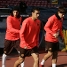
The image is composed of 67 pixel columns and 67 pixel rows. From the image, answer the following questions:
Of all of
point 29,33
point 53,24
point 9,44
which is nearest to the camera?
point 29,33

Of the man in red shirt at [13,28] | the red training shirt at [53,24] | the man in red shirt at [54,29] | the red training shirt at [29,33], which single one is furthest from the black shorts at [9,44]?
the red training shirt at [29,33]

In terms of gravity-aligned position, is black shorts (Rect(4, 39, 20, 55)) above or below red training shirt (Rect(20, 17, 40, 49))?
below

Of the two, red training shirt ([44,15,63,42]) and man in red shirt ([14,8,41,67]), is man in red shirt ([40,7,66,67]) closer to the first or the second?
red training shirt ([44,15,63,42])

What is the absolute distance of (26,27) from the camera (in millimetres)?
5977

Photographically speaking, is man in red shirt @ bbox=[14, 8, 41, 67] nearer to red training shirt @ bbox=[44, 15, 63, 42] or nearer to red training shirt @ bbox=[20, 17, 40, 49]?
red training shirt @ bbox=[20, 17, 40, 49]

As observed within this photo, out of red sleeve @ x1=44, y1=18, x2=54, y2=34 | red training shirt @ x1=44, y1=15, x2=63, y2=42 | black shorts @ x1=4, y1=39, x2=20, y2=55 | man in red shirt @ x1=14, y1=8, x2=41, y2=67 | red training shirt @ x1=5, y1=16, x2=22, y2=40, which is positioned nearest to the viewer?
man in red shirt @ x1=14, y1=8, x2=41, y2=67

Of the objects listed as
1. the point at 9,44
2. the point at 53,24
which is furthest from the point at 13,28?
the point at 53,24

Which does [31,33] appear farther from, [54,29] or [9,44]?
[9,44]

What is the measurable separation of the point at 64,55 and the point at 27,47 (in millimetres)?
3821

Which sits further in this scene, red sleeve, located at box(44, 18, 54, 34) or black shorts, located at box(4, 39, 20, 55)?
black shorts, located at box(4, 39, 20, 55)

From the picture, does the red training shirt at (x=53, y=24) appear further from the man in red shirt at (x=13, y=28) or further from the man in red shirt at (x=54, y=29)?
the man in red shirt at (x=13, y=28)

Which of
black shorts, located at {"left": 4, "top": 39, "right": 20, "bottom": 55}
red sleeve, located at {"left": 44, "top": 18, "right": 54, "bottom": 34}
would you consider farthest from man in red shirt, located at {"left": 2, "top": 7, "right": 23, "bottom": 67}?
red sleeve, located at {"left": 44, "top": 18, "right": 54, "bottom": 34}

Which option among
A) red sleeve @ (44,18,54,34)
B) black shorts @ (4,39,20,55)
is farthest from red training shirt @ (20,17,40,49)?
black shorts @ (4,39,20,55)

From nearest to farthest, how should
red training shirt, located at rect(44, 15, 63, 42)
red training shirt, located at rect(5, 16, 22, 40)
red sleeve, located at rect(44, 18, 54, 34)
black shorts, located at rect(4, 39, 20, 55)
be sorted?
red sleeve, located at rect(44, 18, 54, 34) → red training shirt, located at rect(44, 15, 63, 42) → red training shirt, located at rect(5, 16, 22, 40) → black shorts, located at rect(4, 39, 20, 55)
